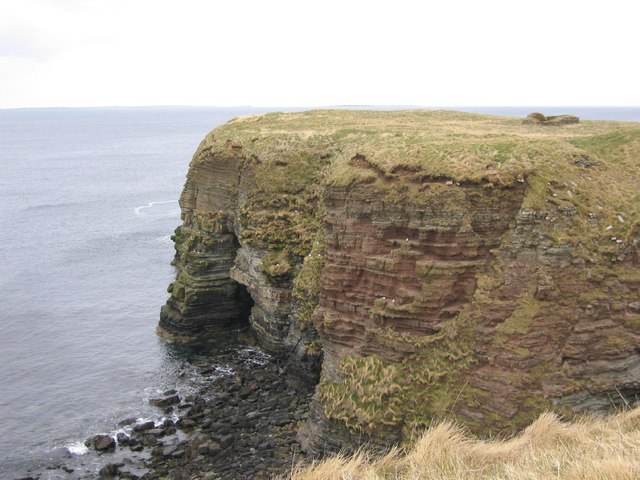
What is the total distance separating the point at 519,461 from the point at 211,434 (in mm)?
20562

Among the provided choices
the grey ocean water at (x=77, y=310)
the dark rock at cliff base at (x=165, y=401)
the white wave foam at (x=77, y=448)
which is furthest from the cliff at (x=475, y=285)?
the grey ocean water at (x=77, y=310)

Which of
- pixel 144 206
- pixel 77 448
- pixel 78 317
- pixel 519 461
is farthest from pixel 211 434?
pixel 144 206

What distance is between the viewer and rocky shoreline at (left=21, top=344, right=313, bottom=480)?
29141mm

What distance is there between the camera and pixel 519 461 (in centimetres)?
1416

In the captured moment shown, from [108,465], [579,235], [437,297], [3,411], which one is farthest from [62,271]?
[579,235]

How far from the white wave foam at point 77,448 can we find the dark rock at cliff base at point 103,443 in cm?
44

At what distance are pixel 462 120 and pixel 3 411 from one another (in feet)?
119

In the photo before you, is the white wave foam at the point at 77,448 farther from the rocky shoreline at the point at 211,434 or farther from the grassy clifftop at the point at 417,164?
the grassy clifftop at the point at 417,164

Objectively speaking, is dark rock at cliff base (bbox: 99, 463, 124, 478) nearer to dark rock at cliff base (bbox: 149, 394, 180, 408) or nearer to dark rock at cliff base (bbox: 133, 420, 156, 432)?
dark rock at cliff base (bbox: 133, 420, 156, 432)

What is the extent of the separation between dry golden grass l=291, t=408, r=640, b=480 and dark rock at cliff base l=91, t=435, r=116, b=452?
62.4 feet

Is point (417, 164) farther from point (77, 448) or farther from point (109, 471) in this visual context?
point (77, 448)

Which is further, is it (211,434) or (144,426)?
(144,426)

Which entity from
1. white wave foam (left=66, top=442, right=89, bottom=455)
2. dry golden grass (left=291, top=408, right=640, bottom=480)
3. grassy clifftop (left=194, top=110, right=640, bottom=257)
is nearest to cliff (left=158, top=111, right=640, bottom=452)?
grassy clifftop (left=194, top=110, right=640, bottom=257)

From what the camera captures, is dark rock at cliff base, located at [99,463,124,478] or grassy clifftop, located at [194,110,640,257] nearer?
grassy clifftop, located at [194,110,640,257]
